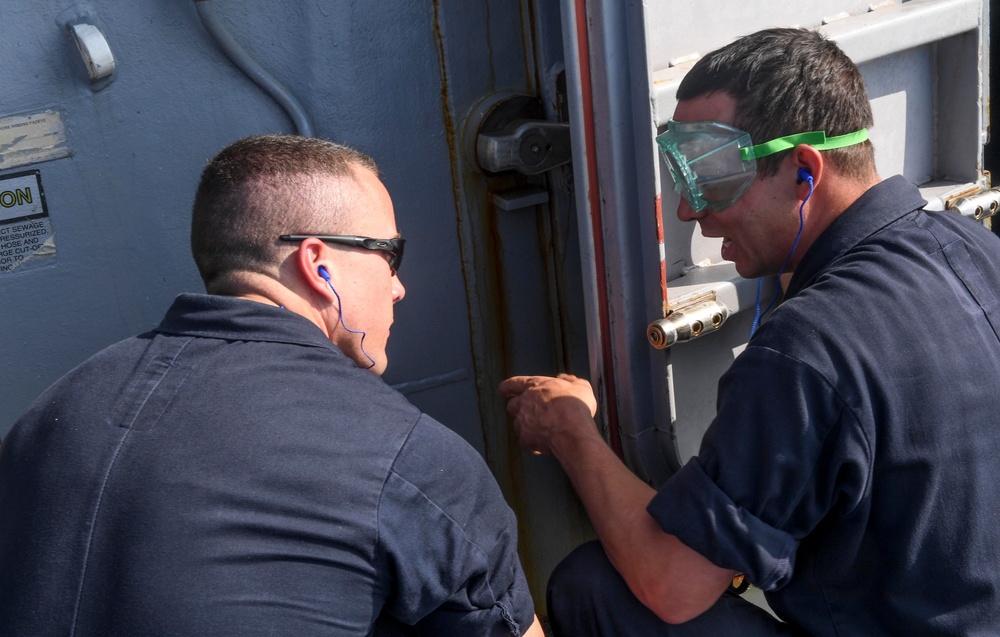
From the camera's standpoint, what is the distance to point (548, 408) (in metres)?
2.17

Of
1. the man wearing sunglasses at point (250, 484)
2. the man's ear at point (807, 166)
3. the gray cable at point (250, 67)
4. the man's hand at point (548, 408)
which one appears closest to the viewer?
the man wearing sunglasses at point (250, 484)

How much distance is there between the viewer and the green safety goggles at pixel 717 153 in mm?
1887

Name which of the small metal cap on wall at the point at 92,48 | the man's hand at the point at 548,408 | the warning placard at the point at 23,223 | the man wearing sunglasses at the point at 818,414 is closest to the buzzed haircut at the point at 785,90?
the man wearing sunglasses at the point at 818,414

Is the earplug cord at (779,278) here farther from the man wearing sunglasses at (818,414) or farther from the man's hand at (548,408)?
the man's hand at (548,408)

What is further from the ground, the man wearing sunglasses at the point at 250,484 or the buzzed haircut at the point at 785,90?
the buzzed haircut at the point at 785,90

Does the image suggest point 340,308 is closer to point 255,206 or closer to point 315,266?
point 315,266

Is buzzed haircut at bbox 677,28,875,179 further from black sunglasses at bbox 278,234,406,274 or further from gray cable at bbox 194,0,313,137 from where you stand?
gray cable at bbox 194,0,313,137

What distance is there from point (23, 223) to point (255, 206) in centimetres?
61

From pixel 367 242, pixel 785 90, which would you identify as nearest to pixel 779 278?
pixel 785 90

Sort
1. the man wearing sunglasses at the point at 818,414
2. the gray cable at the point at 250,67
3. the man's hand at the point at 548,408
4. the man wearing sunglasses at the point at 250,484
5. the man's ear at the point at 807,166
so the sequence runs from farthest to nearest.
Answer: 1. the man's hand at the point at 548,408
2. the gray cable at the point at 250,67
3. the man's ear at the point at 807,166
4. the man wearing sunglasses at the point at 818,414
5. the man wearing sunglasses at the point at 250,484

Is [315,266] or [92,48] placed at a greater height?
[92,48]

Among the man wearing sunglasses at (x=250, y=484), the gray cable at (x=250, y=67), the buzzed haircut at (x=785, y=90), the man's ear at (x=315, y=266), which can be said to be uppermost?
the gray cable at (x=250, y=67)

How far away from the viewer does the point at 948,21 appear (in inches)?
94.8

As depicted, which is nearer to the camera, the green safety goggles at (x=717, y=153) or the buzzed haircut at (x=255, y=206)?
the buzzed haircut at (x=255, y=206)
